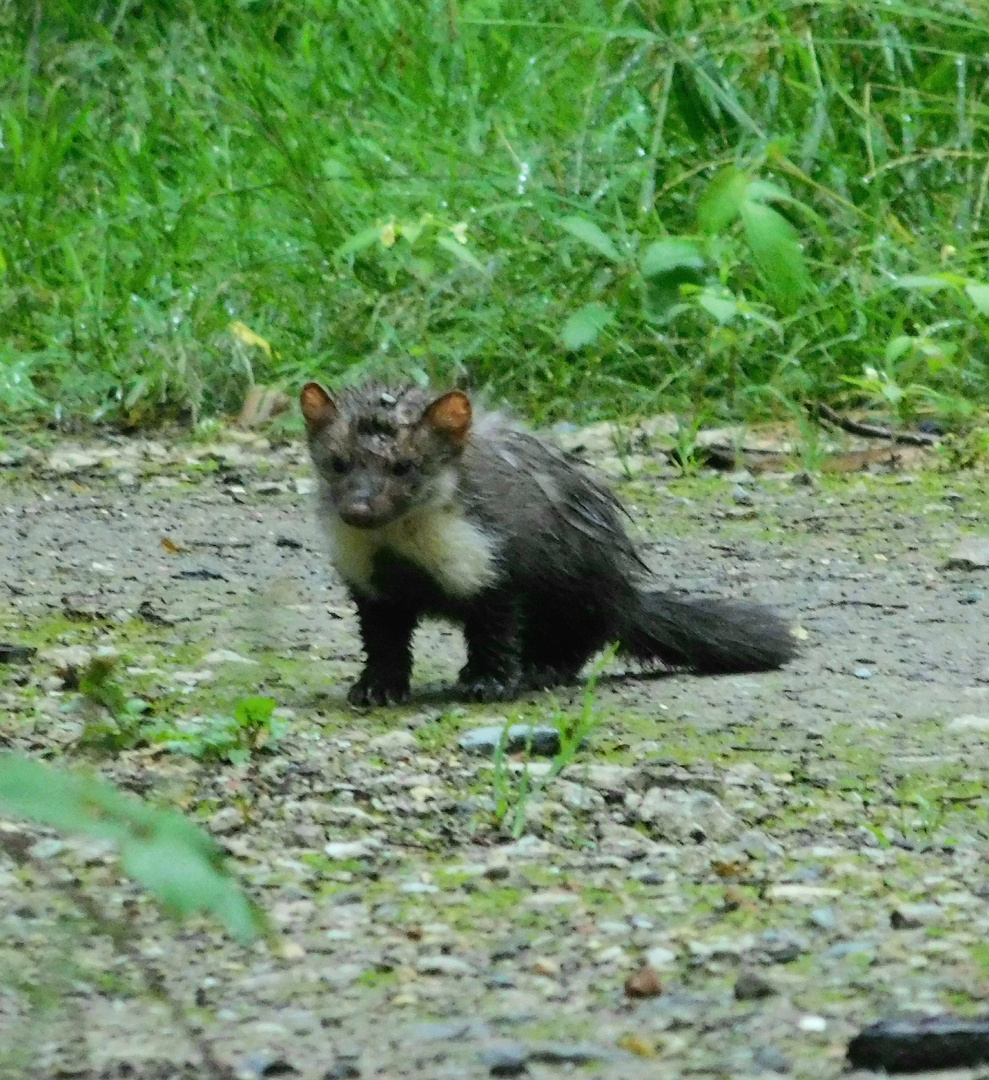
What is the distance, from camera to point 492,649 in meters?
4.58

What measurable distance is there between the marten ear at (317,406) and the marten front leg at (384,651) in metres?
0.39

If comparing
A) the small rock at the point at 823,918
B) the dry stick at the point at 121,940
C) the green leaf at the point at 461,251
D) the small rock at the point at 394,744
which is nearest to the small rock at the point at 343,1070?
the dry stick at the point at 121,940

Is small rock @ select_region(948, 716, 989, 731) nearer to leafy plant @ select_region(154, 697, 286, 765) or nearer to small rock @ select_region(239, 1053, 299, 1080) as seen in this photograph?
leafy plant @ select_region(154, 697, 286, 765)

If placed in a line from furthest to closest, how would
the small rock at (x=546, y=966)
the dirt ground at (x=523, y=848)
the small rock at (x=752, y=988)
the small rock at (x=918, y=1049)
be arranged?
the small rock at (x=546, y=966) < the small rock at (x=752, y=988) < the dirt ground at (x=523, y=848) < the small rock at (x=918, y=1049)

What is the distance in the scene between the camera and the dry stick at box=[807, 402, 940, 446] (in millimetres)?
7586

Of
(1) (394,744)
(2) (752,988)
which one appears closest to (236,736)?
(1) (394,744)

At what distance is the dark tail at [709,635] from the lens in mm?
4824

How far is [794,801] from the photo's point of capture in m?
3.65

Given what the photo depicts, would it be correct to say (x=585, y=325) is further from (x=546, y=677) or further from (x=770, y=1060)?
(x=770, y=1060)

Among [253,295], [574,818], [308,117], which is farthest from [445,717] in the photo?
[308,117]

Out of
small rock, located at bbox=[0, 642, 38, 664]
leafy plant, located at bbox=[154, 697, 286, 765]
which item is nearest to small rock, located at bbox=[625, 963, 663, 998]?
leafy plant, located at bbox=[154, 697, 286, 765]

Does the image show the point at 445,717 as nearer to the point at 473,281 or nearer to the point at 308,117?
the point at 473,281

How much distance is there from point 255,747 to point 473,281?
454cm

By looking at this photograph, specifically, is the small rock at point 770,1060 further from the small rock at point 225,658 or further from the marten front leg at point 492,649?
the small rock at point 225,658
